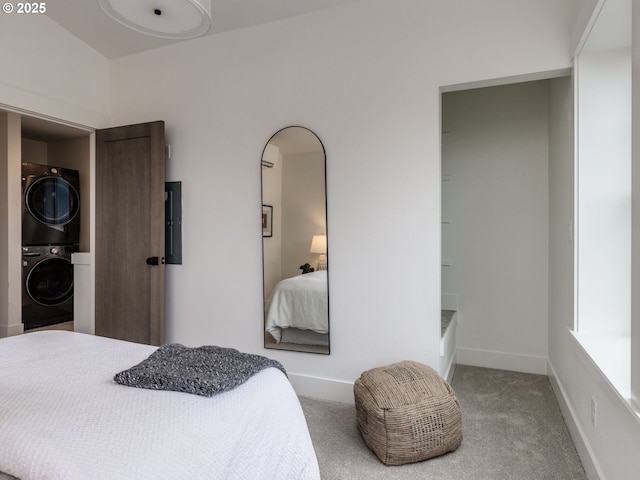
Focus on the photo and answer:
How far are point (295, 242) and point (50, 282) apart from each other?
345cm

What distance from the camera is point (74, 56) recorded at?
3.27 m

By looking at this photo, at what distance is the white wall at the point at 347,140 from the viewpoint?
2.38m

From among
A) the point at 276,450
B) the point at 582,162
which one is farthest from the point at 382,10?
the point at 276,450

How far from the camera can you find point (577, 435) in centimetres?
203

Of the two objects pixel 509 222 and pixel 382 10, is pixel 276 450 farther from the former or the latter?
pixel 509 222

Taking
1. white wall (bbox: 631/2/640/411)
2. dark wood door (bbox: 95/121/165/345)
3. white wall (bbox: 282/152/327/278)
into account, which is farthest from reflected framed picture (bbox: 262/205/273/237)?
white wall (bbox: 631/2/640/411)

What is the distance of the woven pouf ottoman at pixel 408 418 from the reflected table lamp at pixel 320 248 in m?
0.90

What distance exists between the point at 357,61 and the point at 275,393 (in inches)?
85.2

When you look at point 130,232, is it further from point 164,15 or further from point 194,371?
point 194,371

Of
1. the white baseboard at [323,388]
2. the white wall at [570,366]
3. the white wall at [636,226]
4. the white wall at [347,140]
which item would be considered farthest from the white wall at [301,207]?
the white wall at [636,226]

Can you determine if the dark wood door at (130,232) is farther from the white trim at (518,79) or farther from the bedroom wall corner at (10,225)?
the white trim at (518,79)

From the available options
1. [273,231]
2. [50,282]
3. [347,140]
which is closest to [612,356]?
[347,140]

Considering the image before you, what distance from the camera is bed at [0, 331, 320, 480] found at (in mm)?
897

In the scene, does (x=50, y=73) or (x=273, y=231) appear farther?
(x=50, y=73)
